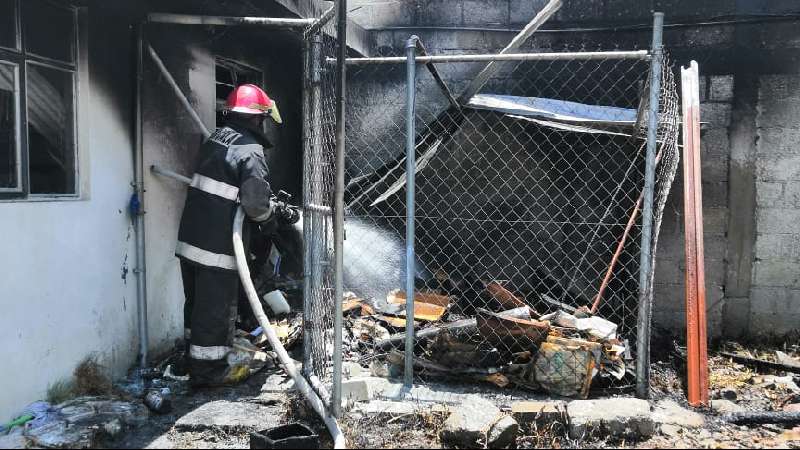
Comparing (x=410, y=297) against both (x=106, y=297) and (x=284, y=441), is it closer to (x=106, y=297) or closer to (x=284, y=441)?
(x=284, y=441)

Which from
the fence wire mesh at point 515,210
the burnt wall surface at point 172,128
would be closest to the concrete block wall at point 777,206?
the fence wire mesh at point 515,210

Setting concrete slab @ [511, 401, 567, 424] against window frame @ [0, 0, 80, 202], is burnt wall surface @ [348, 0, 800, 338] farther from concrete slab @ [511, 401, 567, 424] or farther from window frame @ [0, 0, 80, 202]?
window frame @ [0, 0, 80, 202]

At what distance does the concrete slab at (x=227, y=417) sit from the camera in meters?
3.52

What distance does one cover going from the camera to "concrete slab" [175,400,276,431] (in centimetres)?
352

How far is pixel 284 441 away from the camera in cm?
302

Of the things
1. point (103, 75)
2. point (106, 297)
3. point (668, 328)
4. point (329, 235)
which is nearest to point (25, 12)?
point (103, 75)

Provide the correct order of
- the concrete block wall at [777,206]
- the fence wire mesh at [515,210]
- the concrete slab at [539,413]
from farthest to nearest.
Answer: the concrete block wall at [777,206] → the fence wire mesh at [515,210] → the concrete slab at [539,413]

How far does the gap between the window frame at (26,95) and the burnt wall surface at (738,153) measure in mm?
4267

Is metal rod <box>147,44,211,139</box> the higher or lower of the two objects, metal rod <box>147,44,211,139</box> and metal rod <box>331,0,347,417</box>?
the higher

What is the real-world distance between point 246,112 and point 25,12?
1.45 m

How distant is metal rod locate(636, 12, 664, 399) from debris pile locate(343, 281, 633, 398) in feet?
0.82

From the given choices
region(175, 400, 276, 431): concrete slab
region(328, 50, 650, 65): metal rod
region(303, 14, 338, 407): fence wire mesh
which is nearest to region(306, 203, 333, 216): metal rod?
region(303, 14, 338, 407): fence wire mesh

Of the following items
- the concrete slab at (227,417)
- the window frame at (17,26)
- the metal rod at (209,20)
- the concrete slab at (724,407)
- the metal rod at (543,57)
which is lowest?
the concrete slab at (227,417)

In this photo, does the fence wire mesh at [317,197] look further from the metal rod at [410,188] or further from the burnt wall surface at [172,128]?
the burnt wall surface at [172,128]
